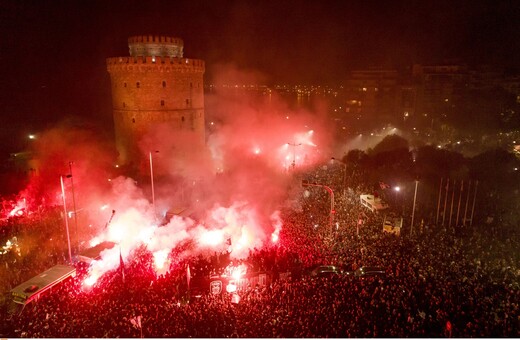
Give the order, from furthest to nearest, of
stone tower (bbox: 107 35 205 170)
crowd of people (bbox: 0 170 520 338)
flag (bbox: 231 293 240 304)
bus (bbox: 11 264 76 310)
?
stone tower (bbox: 107 35 205 170) < flag (bbox: 231 293 240 304) < bus (bbox: 11 264 76 310) < crowd of people (bbox: 0 170 520 338)

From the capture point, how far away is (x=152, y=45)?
29.6 m

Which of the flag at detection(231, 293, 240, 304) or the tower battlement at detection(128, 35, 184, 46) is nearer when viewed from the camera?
the flag at detection(231, 293, 240, 304)

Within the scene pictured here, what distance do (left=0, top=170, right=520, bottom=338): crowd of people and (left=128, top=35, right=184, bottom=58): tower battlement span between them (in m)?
18.3

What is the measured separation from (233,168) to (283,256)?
80.5 ft

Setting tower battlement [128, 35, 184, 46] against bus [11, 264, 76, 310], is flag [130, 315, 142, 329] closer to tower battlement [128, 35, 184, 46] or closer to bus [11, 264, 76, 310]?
bus [11, 264, 76, 310]

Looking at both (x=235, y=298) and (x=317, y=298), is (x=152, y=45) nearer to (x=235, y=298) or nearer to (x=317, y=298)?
(x=235, y=298)

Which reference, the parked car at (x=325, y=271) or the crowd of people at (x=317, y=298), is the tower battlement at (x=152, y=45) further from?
the parked car at (x=325, y=271)

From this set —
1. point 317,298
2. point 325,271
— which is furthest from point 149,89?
point 317,298

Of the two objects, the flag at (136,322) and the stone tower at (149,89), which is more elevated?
the stone tower at (149,89)

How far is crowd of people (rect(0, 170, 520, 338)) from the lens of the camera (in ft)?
39.1

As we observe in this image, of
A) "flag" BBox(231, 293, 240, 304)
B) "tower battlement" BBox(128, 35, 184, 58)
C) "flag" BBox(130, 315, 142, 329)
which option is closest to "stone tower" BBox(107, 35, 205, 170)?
"tower battlement" BBox(128, 35, 184, 58)

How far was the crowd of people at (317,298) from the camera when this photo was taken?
39.1ft

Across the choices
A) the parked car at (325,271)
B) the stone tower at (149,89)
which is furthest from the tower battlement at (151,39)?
the parked car at (325,271)

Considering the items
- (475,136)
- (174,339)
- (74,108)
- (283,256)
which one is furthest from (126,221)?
(475,136)
